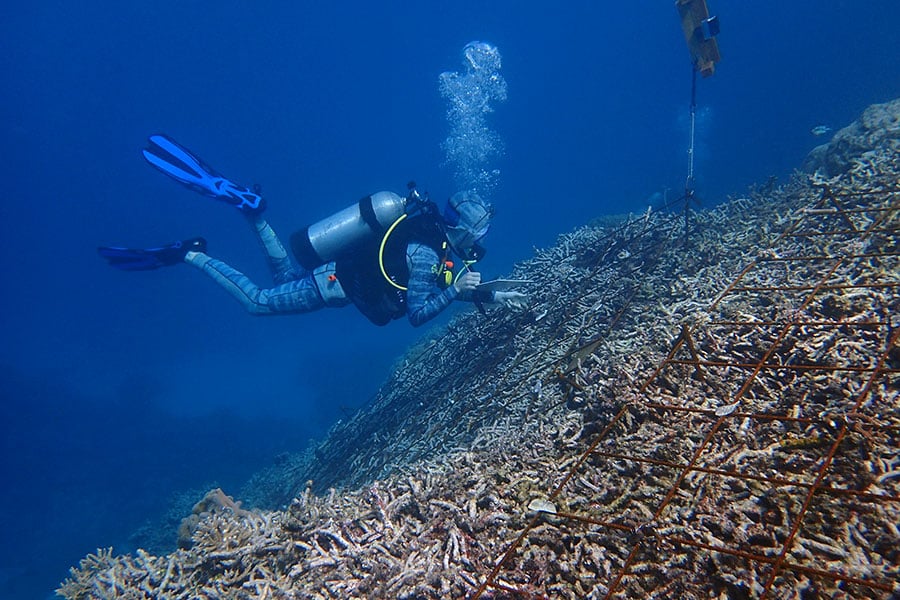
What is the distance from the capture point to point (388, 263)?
6.65 metres

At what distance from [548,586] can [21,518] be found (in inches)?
1155

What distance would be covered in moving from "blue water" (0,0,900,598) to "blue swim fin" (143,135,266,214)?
12860 mm

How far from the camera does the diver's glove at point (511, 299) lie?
6.43 m

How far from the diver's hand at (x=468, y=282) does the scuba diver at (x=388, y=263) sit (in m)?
0.02

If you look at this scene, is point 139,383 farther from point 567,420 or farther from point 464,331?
point 567,420

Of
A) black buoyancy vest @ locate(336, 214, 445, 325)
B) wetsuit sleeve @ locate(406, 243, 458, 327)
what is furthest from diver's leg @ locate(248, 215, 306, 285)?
wetsuit sleeve @ locate(406, 243, 458, 327)

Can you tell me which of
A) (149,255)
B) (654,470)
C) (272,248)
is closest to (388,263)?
(272,248)

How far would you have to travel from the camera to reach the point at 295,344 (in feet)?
144

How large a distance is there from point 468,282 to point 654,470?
433 cm

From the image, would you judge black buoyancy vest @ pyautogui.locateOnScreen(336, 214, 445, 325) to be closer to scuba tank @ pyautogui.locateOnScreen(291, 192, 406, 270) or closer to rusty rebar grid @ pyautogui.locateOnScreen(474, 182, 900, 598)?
scuba tank @ pyautogui.locateOnScreen(291, 192, 406, 270)

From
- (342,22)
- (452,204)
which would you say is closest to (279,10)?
(342,22)

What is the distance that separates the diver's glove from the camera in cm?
643

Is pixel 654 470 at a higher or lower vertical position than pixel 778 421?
higher

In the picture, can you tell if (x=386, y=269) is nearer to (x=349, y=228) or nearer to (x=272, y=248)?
(x=349, y=228)
